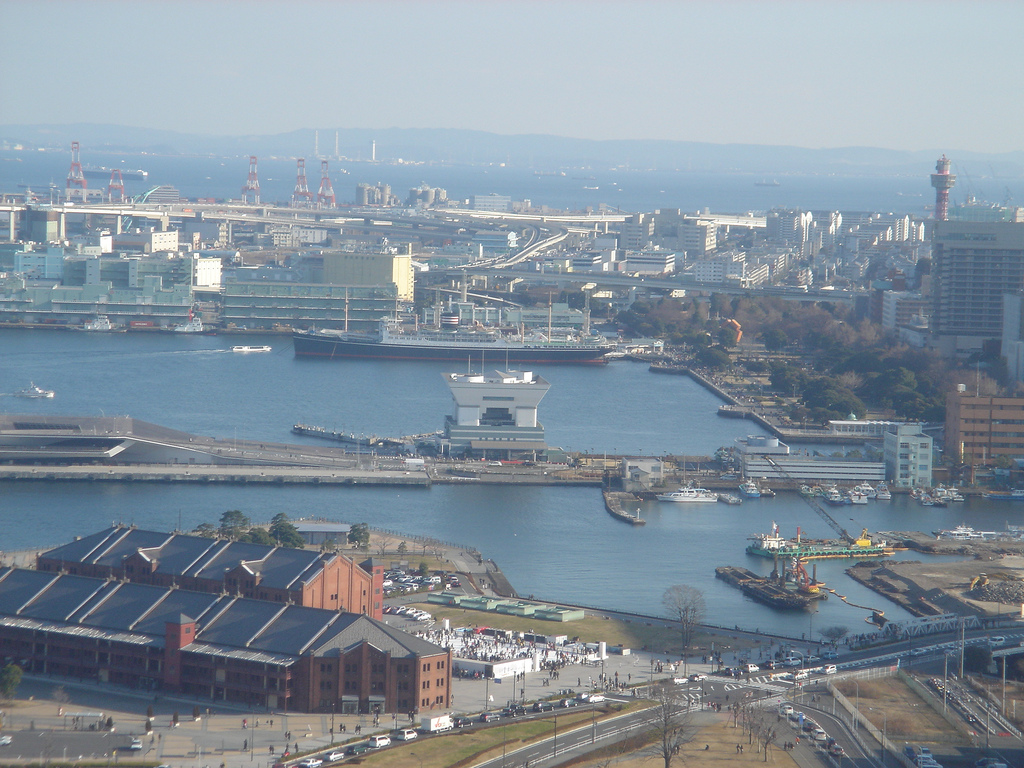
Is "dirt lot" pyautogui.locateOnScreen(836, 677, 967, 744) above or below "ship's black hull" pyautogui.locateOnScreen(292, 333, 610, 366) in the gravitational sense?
above

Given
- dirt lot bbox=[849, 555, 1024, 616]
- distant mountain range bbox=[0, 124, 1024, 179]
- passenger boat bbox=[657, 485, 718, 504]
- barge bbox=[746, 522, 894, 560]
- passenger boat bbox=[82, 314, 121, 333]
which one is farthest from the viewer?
distant mountain range bbox=[0, 124, 1024, 179]

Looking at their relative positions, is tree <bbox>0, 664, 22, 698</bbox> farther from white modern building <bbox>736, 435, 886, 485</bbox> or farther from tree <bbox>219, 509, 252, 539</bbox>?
white modern building <bbox>736, 435, 886, 485</bbox>

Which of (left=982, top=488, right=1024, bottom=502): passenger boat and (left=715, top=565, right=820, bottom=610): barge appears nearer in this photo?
(left=715, top=565, right=820, bottom=610): barge

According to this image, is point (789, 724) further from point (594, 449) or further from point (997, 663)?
point (594, 449)

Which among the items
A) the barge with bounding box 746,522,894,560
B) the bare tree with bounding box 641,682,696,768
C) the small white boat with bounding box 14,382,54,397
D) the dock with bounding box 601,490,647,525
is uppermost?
the bare tree with bounding box 641,682,696,768

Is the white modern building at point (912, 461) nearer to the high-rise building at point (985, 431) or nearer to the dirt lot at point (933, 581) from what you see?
the high-rise building at point (985, 431)

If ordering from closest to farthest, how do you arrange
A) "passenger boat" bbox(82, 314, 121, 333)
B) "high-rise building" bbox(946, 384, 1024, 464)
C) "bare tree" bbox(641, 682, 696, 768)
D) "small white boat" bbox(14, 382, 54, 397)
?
"bare tree" bbox(641, 682, 696, 768) < "high-rise building" bbox(946, 384, 1024, 464) < "small white boat" bbox(14, 382, 54, 397) < "passenger boat" bbox(82, 314, 121, 333)

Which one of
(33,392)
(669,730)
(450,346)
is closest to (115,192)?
(450,346)

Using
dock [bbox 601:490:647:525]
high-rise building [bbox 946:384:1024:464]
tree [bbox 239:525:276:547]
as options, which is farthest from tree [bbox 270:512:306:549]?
high-rise building [bbox 946:384:1024:464]
